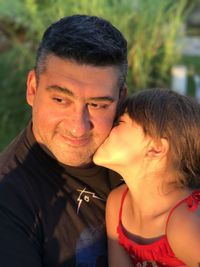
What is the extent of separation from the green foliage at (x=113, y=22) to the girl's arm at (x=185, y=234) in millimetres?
3934

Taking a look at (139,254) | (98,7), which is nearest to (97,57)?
(139,254)

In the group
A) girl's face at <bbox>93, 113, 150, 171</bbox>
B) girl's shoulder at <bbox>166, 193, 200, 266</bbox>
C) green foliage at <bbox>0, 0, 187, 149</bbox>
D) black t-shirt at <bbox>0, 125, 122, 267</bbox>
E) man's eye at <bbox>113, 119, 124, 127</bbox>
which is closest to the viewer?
black t-shirt at <bbox>0, 125, 122, 267</bbox>

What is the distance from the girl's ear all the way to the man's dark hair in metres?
0.35

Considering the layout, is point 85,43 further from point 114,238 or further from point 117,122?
point 114,238

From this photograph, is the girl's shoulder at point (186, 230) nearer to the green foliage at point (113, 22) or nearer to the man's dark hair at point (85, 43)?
the man's dark hair at point (85, 43)

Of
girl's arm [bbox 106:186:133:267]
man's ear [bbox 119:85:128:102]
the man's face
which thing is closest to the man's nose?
the man's face

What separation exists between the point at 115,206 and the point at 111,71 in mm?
634

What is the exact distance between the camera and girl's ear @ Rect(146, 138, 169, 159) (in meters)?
2.41

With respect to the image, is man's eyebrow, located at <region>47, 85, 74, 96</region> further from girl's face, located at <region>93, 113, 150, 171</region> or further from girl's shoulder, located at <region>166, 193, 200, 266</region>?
girl's shoulder, located at <region>166, 193, 200, 266</region>

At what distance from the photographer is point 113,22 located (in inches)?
238

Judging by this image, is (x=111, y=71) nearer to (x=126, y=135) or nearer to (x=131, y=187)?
(x=126, y=135)

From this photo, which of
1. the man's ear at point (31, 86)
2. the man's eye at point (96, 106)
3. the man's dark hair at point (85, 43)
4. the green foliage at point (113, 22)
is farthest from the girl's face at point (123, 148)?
the green foliage at point (113, 22)

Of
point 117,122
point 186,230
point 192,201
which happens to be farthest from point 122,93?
point 186,230

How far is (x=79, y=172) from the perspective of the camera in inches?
94.1
